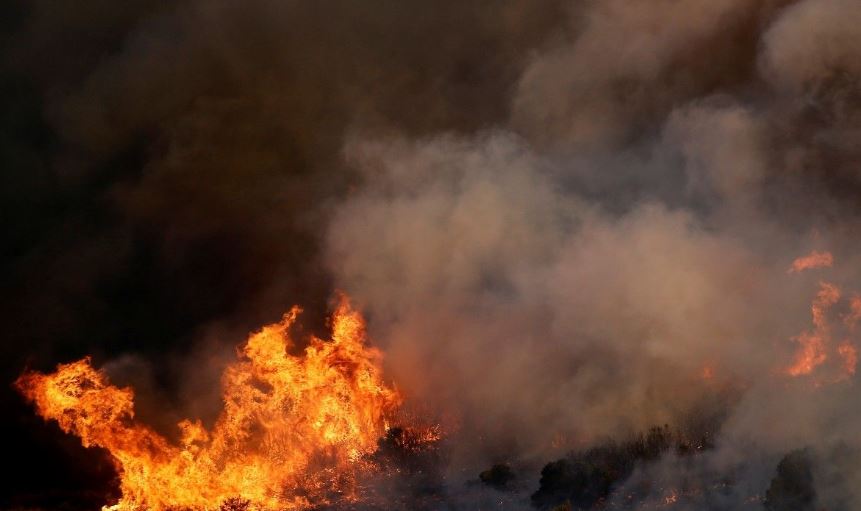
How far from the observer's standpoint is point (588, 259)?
88.8ft

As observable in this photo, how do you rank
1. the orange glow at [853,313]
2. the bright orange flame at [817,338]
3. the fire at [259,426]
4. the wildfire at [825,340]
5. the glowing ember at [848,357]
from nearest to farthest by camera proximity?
the glowing ember at [848,357], the wildfire at [825,340], the bright orange flame at [817,338], the orange glow at [853,313], the fire at [259,426]

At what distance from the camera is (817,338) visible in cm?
2367

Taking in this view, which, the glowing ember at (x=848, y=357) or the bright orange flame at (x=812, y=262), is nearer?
the glowing ember at (x=848, y=357)

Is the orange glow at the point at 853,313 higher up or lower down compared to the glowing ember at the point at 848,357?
higher up

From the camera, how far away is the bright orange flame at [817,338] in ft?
76.0

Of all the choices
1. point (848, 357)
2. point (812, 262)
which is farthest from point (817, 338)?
point (812, 262)

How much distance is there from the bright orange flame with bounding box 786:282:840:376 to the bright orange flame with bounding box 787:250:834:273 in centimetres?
69

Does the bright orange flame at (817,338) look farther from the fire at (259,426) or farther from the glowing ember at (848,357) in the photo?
the fire at (259,426)

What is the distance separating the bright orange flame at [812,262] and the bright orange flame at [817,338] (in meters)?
0.69

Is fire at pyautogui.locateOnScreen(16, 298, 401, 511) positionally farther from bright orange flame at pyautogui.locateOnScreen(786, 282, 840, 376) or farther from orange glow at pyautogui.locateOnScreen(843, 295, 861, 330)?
orange glow at pyautogui.locateOnScreen(843, 295, 861, 330)

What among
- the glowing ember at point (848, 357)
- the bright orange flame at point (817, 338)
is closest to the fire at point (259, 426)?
the bright orange flame at point (817, 338)

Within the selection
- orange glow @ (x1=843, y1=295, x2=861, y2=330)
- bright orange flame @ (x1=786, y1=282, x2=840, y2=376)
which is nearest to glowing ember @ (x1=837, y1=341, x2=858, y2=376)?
bright orange flame @ (x1=786, y1=282, x2=840, y2=376)

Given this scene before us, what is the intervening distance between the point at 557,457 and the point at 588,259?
7.08 metres

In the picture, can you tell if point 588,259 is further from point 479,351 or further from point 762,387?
point 762,387
